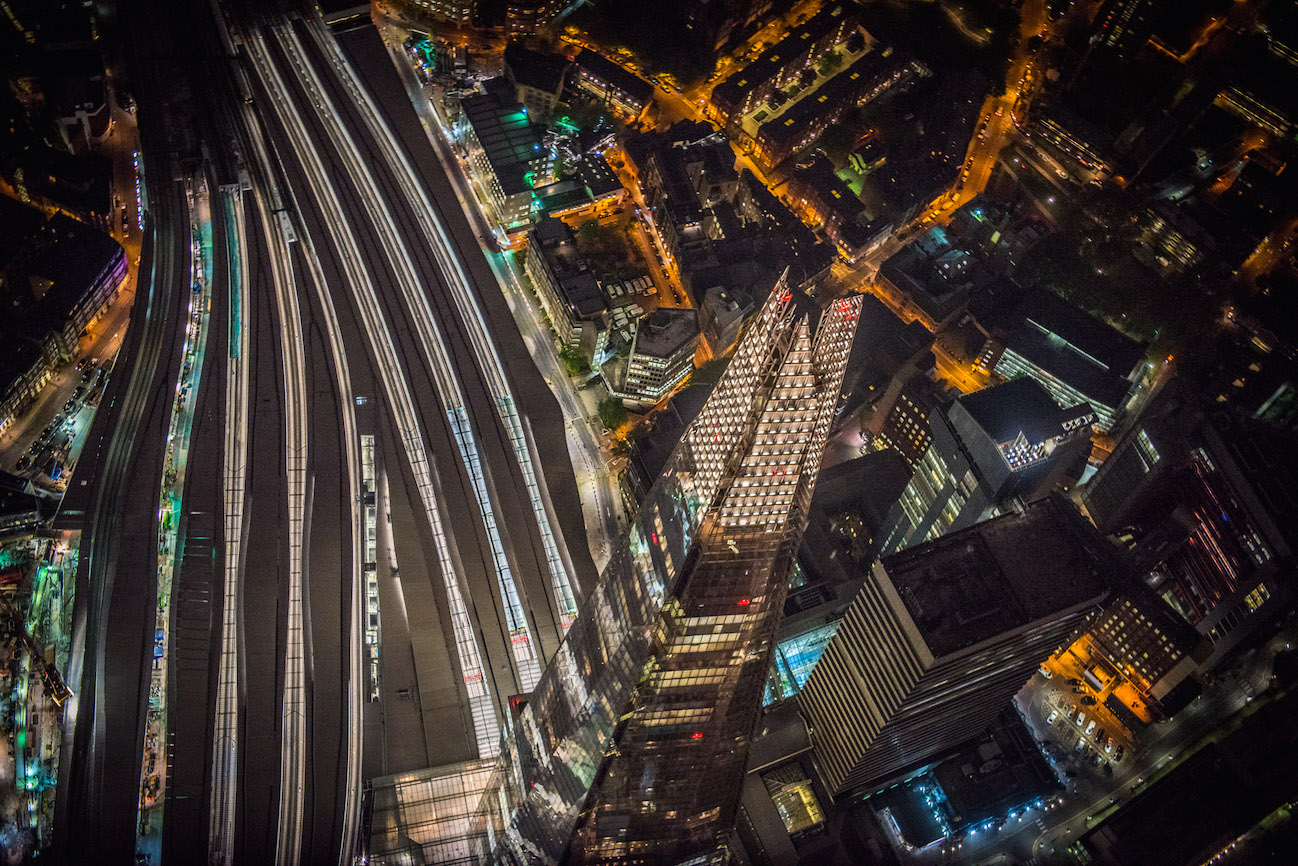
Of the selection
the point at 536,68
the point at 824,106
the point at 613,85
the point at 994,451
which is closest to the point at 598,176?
the point at 613,85

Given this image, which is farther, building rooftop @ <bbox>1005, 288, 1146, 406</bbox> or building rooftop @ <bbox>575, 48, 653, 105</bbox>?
building rooftop @ <bbox>575, 48, 653, 105</bbox>

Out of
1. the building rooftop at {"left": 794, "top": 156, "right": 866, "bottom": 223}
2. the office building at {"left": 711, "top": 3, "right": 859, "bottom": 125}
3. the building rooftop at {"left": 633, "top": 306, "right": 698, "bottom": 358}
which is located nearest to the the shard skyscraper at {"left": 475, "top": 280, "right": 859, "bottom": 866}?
the building rooftop at {"left": 633, "top": 306, "right": 698, "bottom": 358}

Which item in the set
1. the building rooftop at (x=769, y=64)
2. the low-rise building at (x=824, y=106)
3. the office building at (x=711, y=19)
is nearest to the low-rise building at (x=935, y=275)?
the low-rise building at (x=824, y=106)

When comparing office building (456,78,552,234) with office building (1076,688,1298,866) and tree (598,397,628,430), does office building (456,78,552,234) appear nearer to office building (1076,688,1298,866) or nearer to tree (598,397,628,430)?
tree (598,397,628,430)

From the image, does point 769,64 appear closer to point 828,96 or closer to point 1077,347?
point 828,96

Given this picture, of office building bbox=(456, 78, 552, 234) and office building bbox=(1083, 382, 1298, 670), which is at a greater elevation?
office building bbox=(456, 78, 552, 234)

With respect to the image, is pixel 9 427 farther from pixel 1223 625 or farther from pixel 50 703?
pixel 1223 625

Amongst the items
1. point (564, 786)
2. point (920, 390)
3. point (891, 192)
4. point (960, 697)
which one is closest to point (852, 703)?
point (960, 697)

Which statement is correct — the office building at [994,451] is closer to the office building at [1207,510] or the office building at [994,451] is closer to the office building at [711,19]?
the office building at [1207,510]
